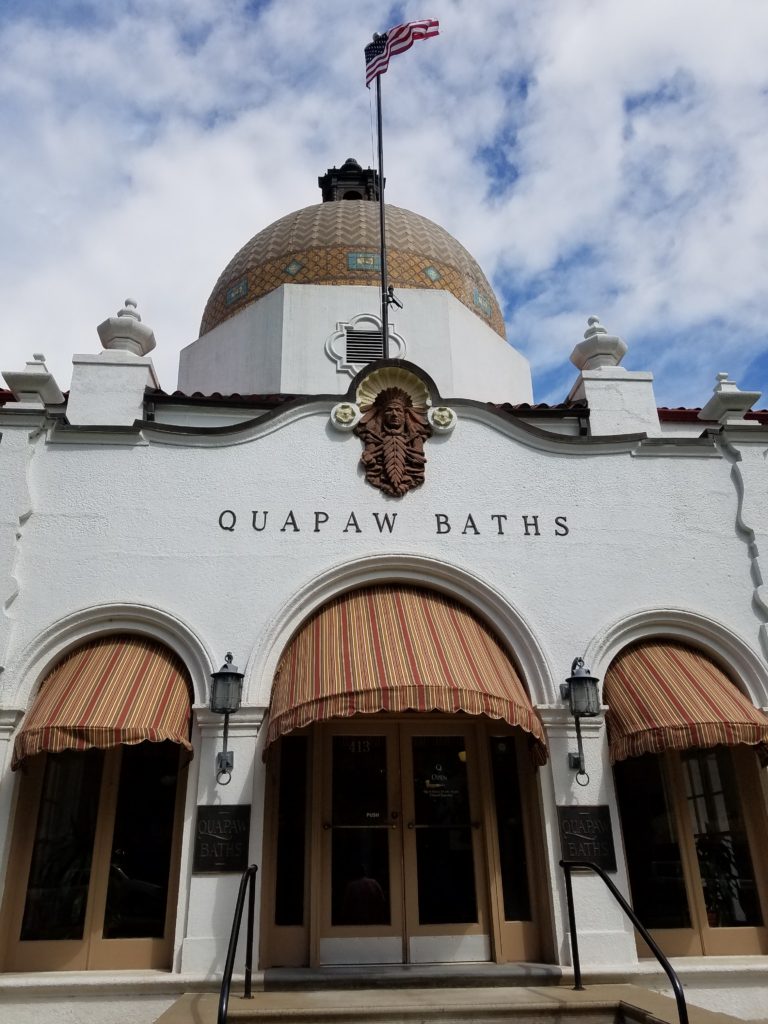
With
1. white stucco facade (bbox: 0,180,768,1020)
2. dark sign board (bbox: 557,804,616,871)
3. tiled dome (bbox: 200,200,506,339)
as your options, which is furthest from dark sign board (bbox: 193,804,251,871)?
tiled dome (bbox: 200,200,506,339)

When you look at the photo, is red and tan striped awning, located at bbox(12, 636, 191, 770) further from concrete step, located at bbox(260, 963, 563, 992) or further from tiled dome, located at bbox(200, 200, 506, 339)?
tiled dome, located at bbox(200, 200, 506, 339)

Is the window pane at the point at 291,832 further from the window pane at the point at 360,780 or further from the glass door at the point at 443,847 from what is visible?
the glass door at the point at 443,847

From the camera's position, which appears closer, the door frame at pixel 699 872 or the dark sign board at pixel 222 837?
the dark sign board at pixel 222 837

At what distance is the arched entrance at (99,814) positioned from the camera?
666 centimetres

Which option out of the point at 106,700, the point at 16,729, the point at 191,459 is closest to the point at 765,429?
the point at 191,459

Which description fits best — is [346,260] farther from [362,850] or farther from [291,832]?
[362,850]

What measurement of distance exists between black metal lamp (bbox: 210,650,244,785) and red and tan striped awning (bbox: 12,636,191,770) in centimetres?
32

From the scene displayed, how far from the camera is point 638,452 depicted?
8.79 m

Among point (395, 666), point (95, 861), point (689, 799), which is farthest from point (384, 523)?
point (95, 861)

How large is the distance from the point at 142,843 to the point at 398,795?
7.97ft

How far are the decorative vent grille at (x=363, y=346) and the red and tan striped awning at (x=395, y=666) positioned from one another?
509cm

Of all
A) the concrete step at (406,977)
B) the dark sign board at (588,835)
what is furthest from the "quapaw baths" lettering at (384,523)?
the concrete step at (406,977)

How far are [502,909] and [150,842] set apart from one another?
3.34 meters

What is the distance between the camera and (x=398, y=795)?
7.44 m
